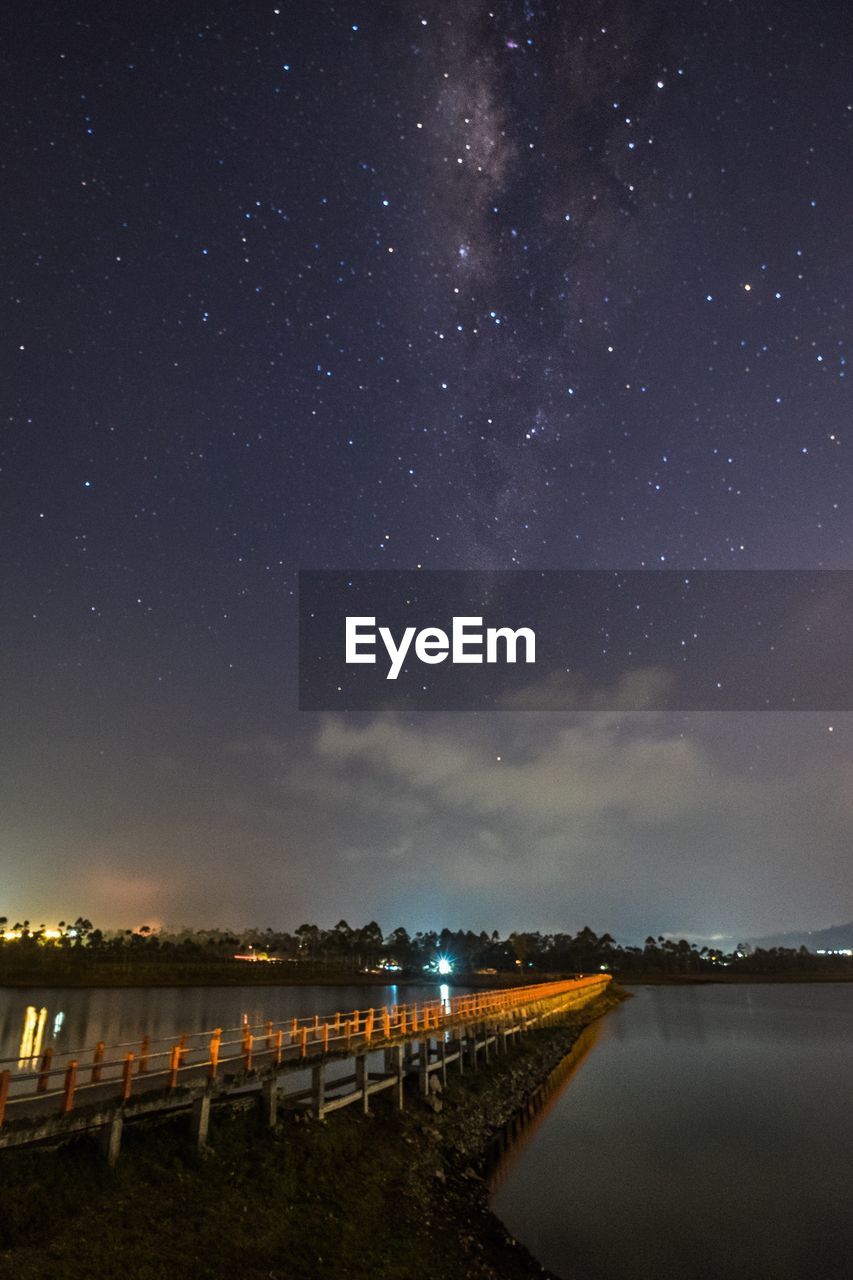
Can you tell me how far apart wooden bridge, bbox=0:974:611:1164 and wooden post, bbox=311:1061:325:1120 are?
0.09ft

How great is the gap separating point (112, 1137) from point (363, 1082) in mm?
11597

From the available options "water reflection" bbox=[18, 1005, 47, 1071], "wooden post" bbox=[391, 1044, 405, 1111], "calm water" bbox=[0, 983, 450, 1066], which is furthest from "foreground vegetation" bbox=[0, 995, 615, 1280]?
"water reflection" bbox=[18, 1005, 47, 1071]

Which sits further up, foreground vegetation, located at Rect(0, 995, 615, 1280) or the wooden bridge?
the wooden bridge

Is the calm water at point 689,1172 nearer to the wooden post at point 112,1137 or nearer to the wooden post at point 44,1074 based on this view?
the wooden post at point 112,1137

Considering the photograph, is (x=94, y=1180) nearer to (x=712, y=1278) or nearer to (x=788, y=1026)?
(x=712, y=1278)

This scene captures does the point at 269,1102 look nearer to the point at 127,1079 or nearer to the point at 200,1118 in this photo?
the point at 200,1118

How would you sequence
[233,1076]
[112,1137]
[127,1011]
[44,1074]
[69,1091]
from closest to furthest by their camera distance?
[69,1091] < [44,1074] < [112,1137] < [233,1076] < [127,1011]

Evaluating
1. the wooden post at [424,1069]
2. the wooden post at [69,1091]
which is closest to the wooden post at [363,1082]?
the wooden post at [424,1069]

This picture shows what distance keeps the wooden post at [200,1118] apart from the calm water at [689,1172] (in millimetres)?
9250

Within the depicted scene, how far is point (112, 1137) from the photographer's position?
1581cm

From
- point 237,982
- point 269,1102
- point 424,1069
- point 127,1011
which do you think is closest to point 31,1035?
point 127,1011

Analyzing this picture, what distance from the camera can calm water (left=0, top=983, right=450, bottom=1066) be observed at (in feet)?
186

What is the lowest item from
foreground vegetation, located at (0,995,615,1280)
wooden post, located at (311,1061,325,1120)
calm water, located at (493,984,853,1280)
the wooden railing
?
calm water, located at (493,984,853,1280)

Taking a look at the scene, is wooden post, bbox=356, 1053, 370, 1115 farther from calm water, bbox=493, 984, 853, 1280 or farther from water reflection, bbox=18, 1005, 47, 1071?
water reflection, bbox=18, 1005, 47, 1071
